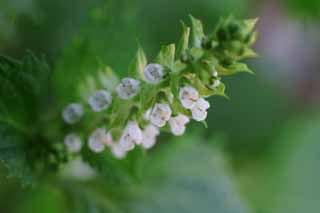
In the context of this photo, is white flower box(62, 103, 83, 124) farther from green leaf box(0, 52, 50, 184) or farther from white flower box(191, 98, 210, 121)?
Answer: white flower box(191, 98, 210, 121)

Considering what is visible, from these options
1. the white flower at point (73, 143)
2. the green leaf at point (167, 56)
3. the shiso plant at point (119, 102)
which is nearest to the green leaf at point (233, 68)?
the shiso plant at point (119, 102)

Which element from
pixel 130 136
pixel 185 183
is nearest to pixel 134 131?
pixel 130 136

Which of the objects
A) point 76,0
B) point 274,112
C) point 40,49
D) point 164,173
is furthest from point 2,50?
point 274,112

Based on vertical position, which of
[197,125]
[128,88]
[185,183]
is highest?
[197,125]

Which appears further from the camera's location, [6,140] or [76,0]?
[76,0]

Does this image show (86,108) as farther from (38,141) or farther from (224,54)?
(224,54)

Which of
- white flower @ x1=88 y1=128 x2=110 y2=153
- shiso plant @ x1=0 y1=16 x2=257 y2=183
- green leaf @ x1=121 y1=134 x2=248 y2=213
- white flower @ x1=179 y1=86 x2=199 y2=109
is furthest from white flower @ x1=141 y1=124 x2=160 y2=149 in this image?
green leaf @ x1=121 y1=134 x2=248 y2=213

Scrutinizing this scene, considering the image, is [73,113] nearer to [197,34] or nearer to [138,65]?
[138,65]
